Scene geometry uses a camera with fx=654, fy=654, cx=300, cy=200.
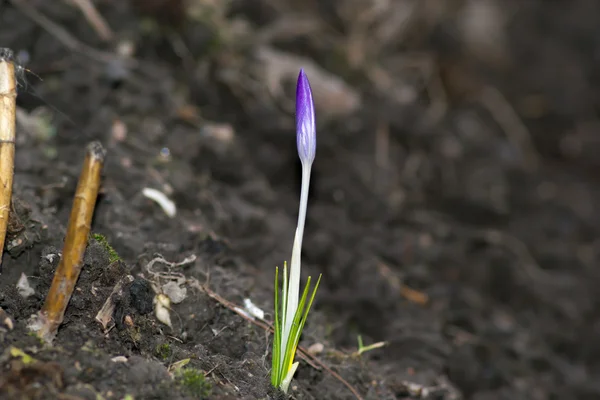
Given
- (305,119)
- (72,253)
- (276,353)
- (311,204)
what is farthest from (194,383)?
(311,204)

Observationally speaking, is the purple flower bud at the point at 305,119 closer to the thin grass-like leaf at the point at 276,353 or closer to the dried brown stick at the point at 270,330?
the thin grass-like leaf at the point at 276,353

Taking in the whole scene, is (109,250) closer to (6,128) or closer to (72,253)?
(72,253)

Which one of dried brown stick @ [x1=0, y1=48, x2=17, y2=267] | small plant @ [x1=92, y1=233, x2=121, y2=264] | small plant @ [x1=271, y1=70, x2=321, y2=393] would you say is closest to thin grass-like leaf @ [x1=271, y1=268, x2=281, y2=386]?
small plant @ [x1=271, y1=70, x2=321, y2=393]

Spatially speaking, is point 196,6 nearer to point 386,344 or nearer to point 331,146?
point 331,146

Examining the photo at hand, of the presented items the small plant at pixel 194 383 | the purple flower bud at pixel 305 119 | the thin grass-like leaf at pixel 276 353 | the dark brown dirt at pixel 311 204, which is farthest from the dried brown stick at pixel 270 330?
the purple flower bud at pixel 305 119

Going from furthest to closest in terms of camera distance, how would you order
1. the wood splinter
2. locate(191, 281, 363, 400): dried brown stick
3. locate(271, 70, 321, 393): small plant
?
locate(191, 281, 363, 400): dried brown stick
locate(271, 70, 321, 393): small plant
the wood splinter

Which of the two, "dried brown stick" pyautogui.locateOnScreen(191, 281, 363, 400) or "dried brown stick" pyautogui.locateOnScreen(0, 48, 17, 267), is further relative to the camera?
"dried brown stick" pyautogui.locateOnScreen(191, 281, 363, 400)

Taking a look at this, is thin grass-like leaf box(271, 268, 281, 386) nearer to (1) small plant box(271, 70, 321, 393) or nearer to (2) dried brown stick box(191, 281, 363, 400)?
(1) small plant box(271, 70, 321, 393)
